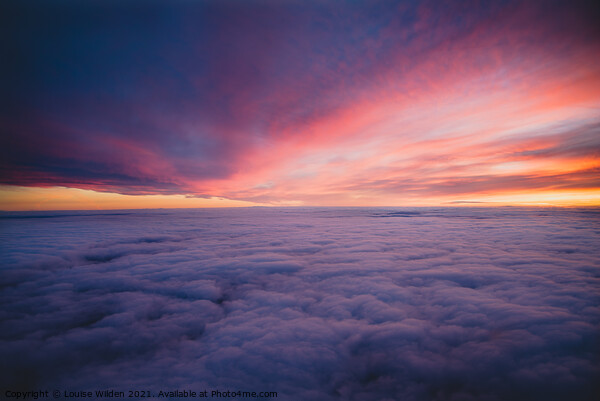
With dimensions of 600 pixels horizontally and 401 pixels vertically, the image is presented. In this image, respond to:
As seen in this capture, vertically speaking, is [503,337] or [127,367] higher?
[503,337]

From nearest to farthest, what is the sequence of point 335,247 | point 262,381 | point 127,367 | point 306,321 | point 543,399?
point 543,399 → point 262,381 → point 127,367 → point 306,321 → point 335,247

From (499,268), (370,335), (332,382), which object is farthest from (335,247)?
(332,382)

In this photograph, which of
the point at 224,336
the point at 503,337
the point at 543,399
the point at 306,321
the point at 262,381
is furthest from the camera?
the point at 306,321

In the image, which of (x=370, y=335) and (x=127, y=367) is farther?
(x=370, y=335)

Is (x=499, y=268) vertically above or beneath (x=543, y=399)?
above

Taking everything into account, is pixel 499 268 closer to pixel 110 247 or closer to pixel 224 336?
pixel 224 336

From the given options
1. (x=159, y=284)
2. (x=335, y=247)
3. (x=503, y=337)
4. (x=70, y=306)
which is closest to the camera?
(x=503, y=337)

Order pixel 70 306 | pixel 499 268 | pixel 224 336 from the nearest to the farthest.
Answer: pixel 224 336 < pixel 70 306 < pixel 499 268

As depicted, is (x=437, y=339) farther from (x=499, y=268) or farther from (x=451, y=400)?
(x=499, y=268)

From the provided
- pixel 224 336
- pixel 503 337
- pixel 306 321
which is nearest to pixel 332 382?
pixel 306 321
